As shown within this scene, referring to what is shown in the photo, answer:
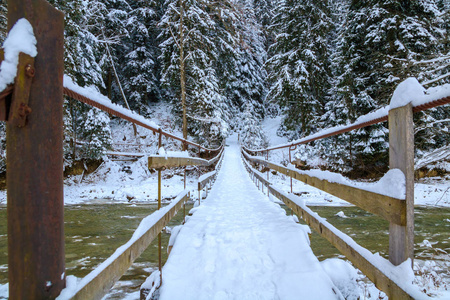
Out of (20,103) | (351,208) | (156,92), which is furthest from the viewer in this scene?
(156,92)

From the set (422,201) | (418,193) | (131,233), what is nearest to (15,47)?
(131,233)

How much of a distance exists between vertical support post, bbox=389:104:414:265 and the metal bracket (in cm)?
161

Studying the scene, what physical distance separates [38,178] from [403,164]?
158 centimetres

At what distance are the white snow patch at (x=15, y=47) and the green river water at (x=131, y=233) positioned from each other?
14.6 ft

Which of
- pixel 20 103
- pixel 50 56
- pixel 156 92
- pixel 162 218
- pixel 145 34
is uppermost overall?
pixel 145 34

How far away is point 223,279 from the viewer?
2.24 metres

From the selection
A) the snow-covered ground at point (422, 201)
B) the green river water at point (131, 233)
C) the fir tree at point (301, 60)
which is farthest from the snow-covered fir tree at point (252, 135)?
the green river water at point (131, 233)

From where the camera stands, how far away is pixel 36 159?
89cm

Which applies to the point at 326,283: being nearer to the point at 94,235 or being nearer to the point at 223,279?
the point at 223,279

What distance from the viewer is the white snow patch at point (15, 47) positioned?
810mm

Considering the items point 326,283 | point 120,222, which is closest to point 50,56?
point 326,283

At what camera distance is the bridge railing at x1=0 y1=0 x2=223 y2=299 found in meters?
0.85

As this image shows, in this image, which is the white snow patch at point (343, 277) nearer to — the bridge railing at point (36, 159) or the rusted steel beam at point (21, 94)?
the bridge railing at point (36, 159)

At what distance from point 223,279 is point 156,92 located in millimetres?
26451
